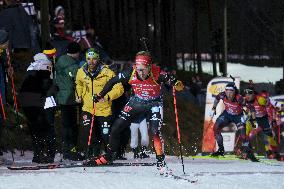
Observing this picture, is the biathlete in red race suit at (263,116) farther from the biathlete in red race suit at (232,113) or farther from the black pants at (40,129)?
the black pants at (40,129)

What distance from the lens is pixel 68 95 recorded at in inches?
408

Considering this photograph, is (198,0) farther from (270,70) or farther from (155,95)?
(155,95)

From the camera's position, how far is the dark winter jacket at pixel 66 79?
10367mm

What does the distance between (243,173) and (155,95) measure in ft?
5.81

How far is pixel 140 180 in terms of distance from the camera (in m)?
7.55

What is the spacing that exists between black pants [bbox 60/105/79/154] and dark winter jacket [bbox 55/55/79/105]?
14 centimetres

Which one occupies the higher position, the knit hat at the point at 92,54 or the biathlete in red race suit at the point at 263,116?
the knit hat at the point at 92,54

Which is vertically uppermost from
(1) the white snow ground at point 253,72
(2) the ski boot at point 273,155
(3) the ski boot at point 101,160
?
(3) the ski boot at point 101,160

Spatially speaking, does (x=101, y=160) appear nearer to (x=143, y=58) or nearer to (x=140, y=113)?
(x=140, y=113)

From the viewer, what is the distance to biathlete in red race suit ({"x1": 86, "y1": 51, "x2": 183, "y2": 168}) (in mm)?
8656

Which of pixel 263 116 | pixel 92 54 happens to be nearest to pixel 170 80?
pixel 92 54

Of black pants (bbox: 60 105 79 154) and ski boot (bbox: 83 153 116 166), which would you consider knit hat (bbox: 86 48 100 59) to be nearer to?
black pants (bbox: 60 105 79 154)

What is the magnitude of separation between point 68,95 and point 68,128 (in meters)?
0.59

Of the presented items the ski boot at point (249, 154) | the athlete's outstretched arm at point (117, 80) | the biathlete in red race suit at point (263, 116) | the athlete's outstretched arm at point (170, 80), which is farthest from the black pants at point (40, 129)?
the biathlete in red race suit at point (263, 116)
